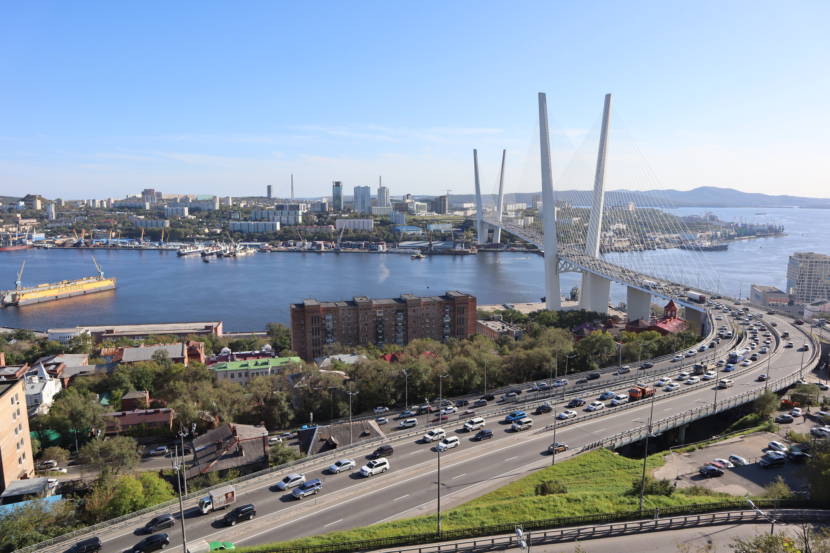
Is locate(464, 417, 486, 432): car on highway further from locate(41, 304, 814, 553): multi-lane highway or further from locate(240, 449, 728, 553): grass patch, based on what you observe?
locate(240, 449, 728, 553): grass patch

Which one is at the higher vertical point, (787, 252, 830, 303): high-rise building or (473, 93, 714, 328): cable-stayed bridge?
(473, 93, 714, 328): cable-stayed bridge

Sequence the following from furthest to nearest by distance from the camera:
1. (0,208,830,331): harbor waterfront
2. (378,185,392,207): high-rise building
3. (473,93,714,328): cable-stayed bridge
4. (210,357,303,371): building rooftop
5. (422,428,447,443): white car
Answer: (378,185,392,207): high-rise building → (0,208,830,331): harbor waterfront → (473,93,714,328): cable-stayed bridge → (210,357,303,371): building rooftop → (422,428,447,443): white car

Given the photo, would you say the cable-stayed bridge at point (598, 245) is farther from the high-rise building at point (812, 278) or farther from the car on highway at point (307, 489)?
the car on highway at point (307, 489)

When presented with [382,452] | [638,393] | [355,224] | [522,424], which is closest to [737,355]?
[638,393]

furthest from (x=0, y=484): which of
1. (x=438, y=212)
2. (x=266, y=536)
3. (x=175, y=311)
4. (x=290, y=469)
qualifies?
(x=438, y=212)

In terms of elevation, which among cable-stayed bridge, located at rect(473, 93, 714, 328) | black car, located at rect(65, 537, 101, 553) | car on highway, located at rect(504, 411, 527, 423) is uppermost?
cable-stayed bridge, located at rect(473, 93, 714, 328)

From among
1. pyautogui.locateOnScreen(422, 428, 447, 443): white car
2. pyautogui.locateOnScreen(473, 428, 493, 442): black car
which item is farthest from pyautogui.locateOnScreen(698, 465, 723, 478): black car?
pyautogui.locateOnScreen(422, 428, 447, 443): white car

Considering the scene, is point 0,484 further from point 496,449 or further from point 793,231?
point 793,231
